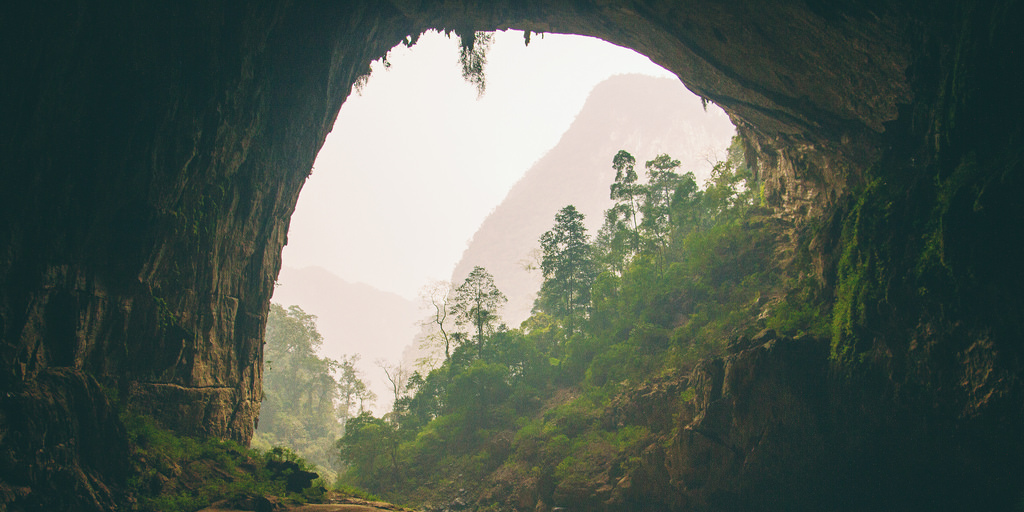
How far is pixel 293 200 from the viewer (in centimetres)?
1742

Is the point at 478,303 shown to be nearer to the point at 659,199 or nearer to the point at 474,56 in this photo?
the point at 659,199

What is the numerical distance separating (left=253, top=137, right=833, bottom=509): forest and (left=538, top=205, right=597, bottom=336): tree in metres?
0.12

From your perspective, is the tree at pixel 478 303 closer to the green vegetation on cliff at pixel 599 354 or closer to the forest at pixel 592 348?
the forest at pixel 592 348

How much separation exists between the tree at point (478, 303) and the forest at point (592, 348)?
0.11 m

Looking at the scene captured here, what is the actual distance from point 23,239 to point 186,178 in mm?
3986

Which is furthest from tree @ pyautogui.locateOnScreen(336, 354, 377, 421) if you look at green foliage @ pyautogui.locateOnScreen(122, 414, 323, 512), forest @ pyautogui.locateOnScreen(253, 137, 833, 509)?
green foliage @ pyautogui.locateOnScreen(122, 414, 323, 512)

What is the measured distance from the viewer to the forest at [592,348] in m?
20.9

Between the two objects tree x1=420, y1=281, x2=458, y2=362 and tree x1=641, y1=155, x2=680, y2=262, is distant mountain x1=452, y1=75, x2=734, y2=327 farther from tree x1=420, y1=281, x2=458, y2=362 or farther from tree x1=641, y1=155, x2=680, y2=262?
tree x1=641, y1=155, x2=680, y2=262

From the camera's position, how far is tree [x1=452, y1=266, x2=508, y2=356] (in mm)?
37344

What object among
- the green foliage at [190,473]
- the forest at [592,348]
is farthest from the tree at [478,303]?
the green foliage at [190,473]

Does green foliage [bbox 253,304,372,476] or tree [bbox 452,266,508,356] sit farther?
green foliage [bbox 253,304,372,476]

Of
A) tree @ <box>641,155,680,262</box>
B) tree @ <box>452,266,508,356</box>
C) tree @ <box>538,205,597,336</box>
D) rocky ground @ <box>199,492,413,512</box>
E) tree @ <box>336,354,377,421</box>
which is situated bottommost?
rocky ground @ <box>199,492,413,512</box>

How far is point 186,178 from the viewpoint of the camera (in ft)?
38.1

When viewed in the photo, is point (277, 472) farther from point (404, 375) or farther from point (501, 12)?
point (404, 375)
